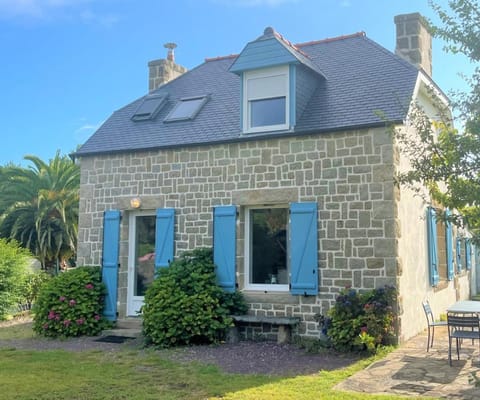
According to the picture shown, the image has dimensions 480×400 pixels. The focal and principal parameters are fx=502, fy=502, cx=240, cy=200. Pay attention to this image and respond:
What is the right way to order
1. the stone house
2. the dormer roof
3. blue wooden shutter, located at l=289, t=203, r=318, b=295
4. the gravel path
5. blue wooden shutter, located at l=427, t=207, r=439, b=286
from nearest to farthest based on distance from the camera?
the gravel path
the stone house
blue wooden shutter, located at l=289, t=203, r=318, b=295
the dormer roof
blue wooden shutter, located at l=427, t=207, r=439, b=286

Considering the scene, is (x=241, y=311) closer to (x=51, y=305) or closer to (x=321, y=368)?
(x=321, y=368)

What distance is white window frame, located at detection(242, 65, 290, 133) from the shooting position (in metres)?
10.1

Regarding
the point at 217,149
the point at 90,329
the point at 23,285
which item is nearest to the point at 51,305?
the point at 90,329

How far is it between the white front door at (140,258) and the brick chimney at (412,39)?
6.69 metres

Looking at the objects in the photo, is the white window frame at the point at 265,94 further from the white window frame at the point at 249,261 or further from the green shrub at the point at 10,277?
the green shrub at the point at 10,277

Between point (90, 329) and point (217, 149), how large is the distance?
4.72 m

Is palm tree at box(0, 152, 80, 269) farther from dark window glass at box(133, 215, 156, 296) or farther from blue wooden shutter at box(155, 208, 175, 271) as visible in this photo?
blue wooden shutter at box(155, 208, 175, 271)

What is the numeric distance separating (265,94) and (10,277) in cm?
846

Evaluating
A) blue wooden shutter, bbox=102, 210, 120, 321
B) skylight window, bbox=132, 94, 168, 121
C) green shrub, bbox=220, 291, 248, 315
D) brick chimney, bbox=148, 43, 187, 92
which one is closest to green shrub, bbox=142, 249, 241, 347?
green shrub, bbox=220, 291, 248, 315

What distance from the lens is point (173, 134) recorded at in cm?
1123

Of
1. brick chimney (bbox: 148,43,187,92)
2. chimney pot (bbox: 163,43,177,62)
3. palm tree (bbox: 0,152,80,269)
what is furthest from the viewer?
palm tree (bbox: 0,152,80,269)

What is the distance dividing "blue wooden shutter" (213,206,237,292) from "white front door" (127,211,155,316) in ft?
5.82

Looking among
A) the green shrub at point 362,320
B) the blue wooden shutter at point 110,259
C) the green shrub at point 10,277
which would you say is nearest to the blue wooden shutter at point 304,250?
the green shrub at point 362,320

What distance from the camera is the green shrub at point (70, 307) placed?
1063 centimetres
